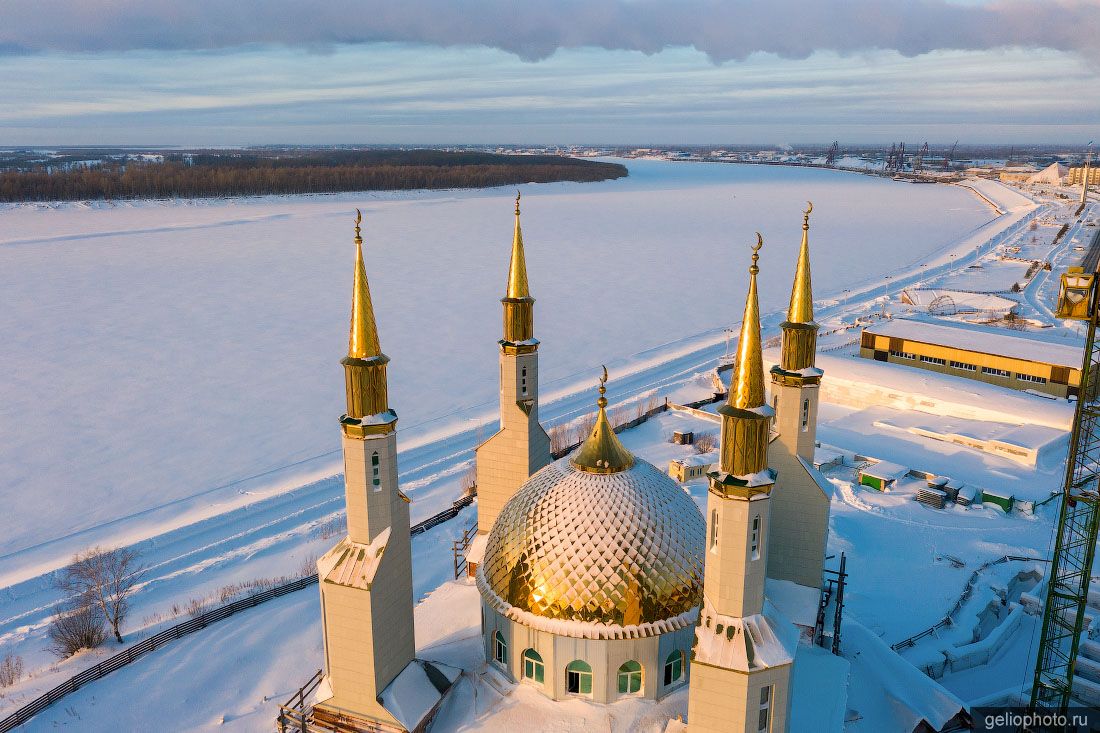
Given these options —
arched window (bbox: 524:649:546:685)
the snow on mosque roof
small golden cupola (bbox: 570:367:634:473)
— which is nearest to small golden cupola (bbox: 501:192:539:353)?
small golden cupola (bbox: 570:367:634:473)

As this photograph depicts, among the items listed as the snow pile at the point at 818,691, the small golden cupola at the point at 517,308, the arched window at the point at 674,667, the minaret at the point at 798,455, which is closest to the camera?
the arched window at the point at 674,667

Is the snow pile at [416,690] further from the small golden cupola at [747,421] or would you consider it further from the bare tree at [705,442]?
the bare tree at [705,442]

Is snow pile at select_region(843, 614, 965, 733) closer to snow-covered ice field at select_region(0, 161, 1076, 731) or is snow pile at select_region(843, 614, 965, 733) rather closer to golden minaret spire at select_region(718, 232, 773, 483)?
snow-covered ice field at select_region(0, 161, 1076, 731)

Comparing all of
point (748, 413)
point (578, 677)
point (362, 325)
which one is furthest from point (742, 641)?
point (362, 325)

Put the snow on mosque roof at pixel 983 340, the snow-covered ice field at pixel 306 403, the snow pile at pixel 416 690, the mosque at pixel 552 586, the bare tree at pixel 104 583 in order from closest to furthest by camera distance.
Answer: the mosque at pixel 552 586 < the snow pile at pixel 416 690 < the bare tree at pixel 104 583 < the snow-covered ice field at pixel 306 403 < the snow on mosque roof at pixel 983 340

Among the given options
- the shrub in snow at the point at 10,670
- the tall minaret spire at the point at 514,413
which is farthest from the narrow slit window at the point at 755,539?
the shrub in snow at the point at 10,670

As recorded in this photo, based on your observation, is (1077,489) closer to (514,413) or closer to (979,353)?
(514,413)

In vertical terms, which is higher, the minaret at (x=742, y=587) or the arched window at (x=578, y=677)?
the minaret at (x=742, y=587)
